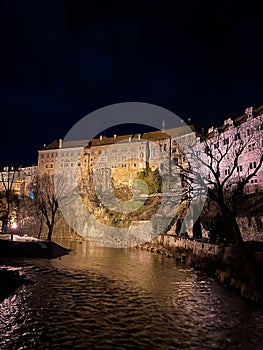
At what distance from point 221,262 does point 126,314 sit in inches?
602

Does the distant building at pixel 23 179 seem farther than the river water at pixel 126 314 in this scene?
Yes

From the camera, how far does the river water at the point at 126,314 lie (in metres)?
12.2

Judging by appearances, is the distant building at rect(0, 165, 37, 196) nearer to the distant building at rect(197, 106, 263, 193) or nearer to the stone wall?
the distant building at rect(197, 106, 263, 193)

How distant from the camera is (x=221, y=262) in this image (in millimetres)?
28484

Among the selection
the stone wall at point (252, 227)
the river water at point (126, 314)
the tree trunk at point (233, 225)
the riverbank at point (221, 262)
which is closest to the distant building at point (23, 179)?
the riverbank at point (221, 262)

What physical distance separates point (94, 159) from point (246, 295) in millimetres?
93458

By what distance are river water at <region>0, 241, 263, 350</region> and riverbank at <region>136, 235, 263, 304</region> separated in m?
0.93

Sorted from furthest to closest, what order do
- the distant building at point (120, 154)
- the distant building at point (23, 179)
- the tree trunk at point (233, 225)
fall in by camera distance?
the distant building at point (23, 179)
the distant building at point (120, 154)
the tree trunk at point (233, 225)

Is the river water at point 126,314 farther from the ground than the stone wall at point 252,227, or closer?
closer

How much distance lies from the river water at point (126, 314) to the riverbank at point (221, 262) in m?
0.93

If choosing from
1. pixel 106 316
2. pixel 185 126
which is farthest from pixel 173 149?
pixel 106 316

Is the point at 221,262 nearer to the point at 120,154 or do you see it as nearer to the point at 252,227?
the point at 252,227

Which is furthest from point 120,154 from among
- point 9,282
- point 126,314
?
point 126,314

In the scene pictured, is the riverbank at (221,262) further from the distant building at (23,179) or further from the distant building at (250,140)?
the distant building at (23,179)
